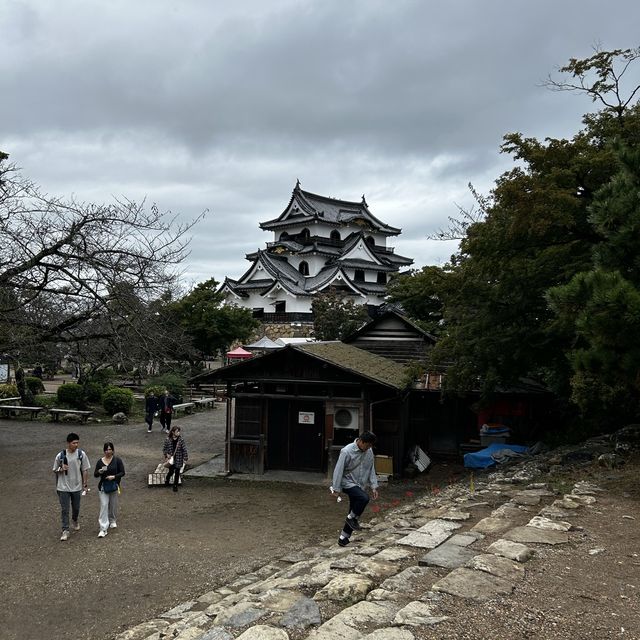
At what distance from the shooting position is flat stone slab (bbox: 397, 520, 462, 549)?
21.4 ft

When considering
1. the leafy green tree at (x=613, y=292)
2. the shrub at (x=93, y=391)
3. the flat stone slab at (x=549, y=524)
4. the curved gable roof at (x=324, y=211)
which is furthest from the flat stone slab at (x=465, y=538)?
the curved gable roof at (x=324, y=211)

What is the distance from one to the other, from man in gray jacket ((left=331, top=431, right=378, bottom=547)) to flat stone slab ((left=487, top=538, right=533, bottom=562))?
6.15 feet

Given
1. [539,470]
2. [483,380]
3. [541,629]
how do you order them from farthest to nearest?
[483,380] < [539,470] < [541,629]

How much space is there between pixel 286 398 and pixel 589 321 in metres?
8.77

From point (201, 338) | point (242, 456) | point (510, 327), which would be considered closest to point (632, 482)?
point (510, 327)

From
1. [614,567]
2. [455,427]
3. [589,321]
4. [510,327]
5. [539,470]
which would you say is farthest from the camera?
[455,427]

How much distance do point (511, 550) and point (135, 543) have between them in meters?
6.07

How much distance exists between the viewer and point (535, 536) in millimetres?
6348

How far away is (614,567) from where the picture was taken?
5.47 m

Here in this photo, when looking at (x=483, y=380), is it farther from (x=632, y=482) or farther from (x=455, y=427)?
(x=632, y=482)

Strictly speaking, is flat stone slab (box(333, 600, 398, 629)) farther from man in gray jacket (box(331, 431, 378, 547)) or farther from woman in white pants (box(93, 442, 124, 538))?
woman in white pants (box(93, 442, 124, 538))

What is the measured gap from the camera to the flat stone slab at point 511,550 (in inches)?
223

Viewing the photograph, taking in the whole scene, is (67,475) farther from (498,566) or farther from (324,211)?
(324,211)

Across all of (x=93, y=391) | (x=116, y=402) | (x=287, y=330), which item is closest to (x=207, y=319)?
(x=93, y=391)
